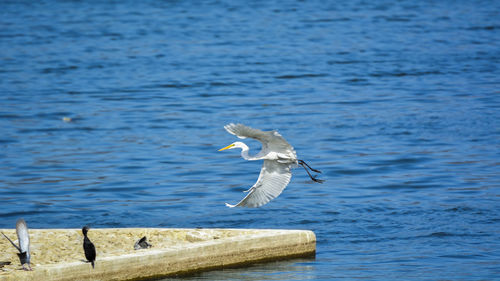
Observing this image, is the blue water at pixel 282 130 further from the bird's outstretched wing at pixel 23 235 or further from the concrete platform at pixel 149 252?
the bird's outstretched wing at pixel 23 235

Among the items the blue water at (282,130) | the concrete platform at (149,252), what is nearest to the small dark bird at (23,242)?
the concrete platform at (149,252)

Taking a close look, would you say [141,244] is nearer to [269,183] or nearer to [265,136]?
[269,183]

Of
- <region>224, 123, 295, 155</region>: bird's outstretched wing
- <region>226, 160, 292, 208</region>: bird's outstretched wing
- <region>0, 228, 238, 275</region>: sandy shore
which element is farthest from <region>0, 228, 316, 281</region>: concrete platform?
<region>224, 123, 295, 155</region>: bird's outstretched wing

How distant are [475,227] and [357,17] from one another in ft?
103

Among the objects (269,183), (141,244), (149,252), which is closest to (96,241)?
(141,244)

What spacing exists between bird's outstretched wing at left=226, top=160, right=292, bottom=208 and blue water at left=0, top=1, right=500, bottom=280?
2.52 feet

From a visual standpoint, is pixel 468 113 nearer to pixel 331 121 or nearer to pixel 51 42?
pixel 331 121

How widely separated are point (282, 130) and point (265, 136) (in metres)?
10.9

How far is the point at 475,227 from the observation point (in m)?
12.2

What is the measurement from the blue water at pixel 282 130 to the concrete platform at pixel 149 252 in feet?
0.69

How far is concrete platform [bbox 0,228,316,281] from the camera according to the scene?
8.66m

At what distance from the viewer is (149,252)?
9234 mm

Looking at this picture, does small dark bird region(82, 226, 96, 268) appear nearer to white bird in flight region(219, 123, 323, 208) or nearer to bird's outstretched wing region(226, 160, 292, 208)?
white bird in flight region(219, 123, 323, 208)

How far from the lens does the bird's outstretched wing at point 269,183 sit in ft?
31.9
